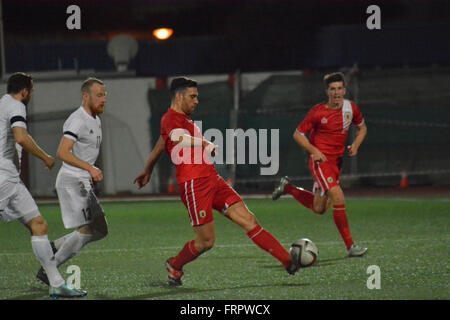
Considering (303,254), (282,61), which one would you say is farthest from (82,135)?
(282,61)

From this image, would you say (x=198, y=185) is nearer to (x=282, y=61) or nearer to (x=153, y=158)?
(x=153, y=158)

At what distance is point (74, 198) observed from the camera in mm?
6535

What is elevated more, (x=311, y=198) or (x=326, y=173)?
(x=326, y=173)

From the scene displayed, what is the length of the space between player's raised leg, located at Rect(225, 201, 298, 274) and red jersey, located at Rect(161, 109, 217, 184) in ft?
1.35

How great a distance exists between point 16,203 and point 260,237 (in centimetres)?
219

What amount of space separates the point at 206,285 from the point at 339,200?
101 inches

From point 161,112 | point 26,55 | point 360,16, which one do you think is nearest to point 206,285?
point 161,112

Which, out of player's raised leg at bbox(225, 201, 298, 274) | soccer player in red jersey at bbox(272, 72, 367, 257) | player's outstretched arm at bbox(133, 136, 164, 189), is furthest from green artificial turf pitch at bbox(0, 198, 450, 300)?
player's outstretched arm at bbox(133, 136, 164, 189)

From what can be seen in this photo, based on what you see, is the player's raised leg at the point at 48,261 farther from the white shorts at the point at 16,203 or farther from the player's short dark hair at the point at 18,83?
the player's short dark hair at the point at 18,83

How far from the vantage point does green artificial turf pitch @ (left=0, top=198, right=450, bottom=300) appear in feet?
20.7

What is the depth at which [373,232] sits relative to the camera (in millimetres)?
10789

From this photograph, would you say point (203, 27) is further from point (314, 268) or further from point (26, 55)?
point (314, 268)

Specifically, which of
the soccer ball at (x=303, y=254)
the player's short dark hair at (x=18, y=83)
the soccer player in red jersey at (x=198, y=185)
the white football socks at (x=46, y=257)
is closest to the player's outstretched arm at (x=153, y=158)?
the soccer player in red jersey at (x=198, y=185)

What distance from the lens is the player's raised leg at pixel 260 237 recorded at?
6.50m
